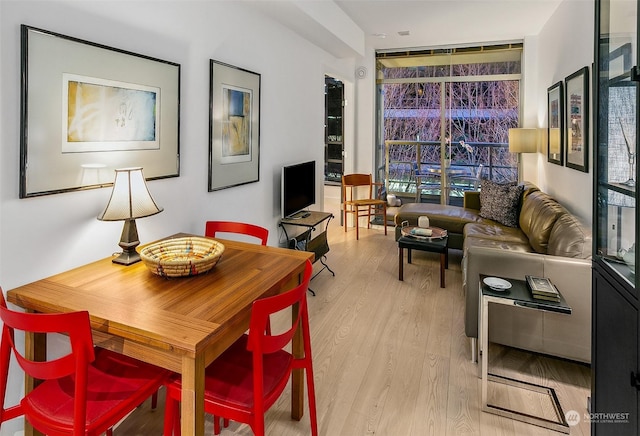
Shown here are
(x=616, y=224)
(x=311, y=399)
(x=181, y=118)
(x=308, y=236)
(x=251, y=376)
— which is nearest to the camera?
(x=616, y=224)

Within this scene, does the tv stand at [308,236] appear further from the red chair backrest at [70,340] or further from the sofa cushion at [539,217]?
the red chair backrest at [70,340]

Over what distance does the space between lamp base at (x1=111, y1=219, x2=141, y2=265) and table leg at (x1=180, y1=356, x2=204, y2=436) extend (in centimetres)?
88

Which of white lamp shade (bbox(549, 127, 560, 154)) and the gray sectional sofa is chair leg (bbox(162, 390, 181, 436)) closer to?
the gray sectional sofa

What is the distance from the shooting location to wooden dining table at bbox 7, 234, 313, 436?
133 cm

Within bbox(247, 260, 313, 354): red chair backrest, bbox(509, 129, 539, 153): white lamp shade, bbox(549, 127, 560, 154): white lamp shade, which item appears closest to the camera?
bbox(247, 260, 313, 354): red chair backrest

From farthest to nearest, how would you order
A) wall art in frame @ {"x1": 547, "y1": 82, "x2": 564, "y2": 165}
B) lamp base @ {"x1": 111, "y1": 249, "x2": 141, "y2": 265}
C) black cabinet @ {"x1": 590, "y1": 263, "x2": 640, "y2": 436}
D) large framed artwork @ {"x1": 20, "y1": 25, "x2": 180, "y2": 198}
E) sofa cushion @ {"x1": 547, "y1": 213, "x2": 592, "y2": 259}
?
wall art in frame @ {"x1": 547, "y1": 82, "x2": 564, "y2": 165} < sofa cushion @ {"x1": 547, "y1": 213, "x2": 592, "y2": 259} < lamp base @ {"x1": 111, "y1": 249, "x2": 141, "y2": 265} < large framed artwork @ {"x1": 20, "y1": 25, "x2": 180, "y2": 198} < black cabinet @ {"x1": 590, "y1": 263, "x2": 640, "y2": 436}

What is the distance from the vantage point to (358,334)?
9.90ft

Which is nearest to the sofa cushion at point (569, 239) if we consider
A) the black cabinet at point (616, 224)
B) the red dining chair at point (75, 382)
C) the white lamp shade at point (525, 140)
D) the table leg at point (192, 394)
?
the black cabinet at point (616, 224)

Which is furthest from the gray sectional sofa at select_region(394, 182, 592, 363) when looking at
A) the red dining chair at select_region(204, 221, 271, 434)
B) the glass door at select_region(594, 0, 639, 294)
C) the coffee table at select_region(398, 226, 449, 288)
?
the red dining chair at select_region(204, 221, 271, 434)

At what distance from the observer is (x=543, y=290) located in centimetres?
213

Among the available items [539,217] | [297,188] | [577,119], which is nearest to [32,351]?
[297,188]

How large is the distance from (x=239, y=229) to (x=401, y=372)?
134 centimetres

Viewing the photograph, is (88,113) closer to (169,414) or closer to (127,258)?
(127,258)

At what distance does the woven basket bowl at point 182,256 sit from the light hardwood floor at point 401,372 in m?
0.84
